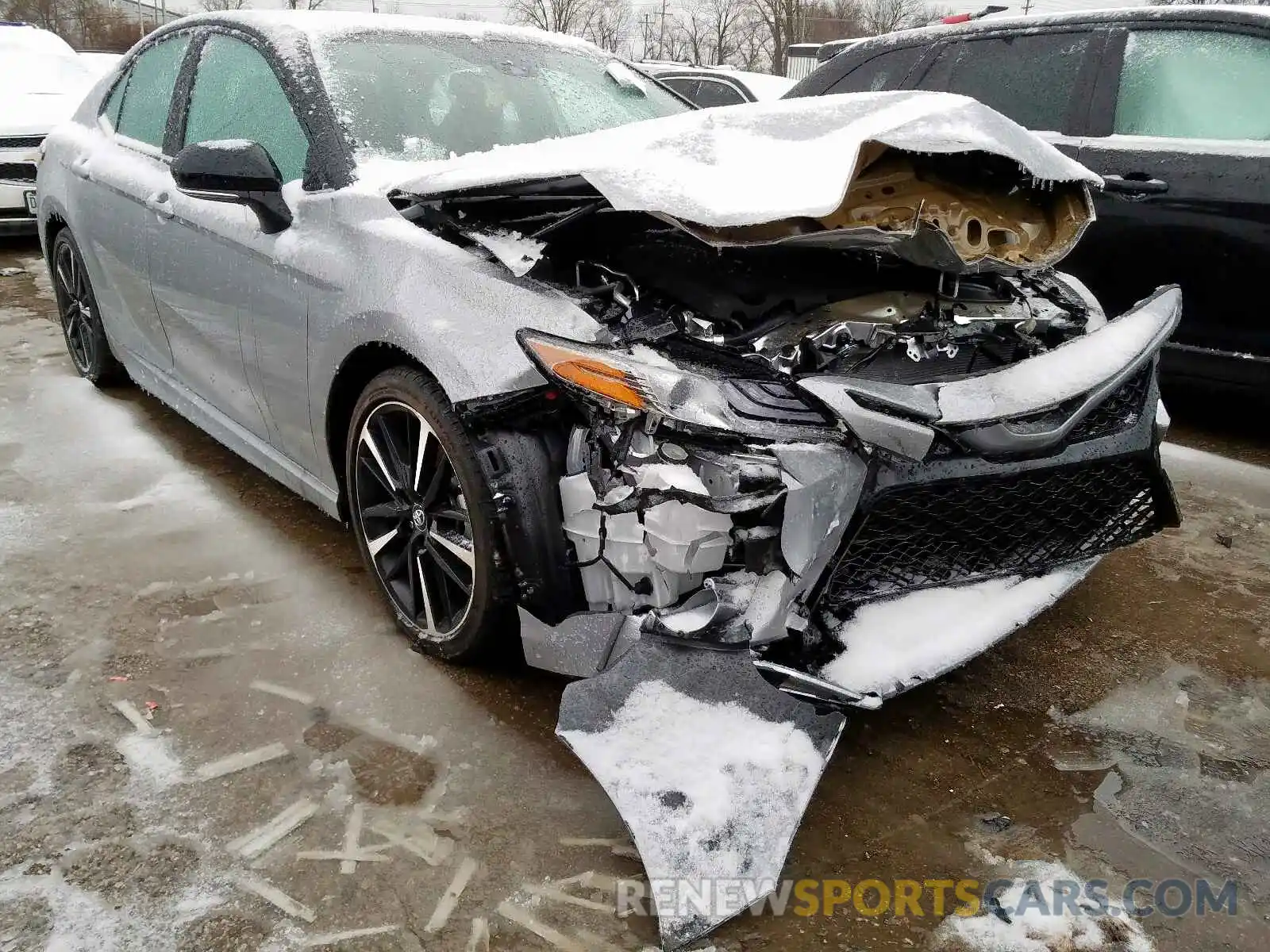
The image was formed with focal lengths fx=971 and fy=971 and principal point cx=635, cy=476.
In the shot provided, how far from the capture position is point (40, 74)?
9.05 metres

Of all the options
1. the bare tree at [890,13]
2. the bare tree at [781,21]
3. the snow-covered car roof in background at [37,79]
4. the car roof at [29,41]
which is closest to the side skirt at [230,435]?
the snow-covered car roof in background at [37,79]

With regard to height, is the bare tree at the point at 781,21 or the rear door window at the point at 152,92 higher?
the bare tree at the point at 781,21

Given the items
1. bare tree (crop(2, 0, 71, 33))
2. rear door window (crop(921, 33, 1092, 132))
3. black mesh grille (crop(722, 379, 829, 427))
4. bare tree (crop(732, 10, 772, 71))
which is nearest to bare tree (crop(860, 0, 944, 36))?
bare tree (crop(732, 10, 772, 71))

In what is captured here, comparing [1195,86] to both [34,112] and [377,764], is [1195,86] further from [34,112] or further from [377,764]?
[34,112]

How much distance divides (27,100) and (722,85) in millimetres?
6004

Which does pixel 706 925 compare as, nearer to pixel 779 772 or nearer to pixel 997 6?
pixel 779 772

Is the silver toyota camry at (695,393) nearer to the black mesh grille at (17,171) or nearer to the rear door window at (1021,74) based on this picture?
the rear door window at (1021,74)

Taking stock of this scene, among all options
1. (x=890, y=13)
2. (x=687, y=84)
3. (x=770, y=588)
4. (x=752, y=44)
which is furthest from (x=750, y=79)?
(x=890, y=13)

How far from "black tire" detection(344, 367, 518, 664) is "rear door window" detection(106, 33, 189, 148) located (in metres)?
1.84

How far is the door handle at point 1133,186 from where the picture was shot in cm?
396

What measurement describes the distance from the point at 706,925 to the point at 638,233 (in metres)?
1.56

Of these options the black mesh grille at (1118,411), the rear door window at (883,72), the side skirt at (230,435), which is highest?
the rear door window at (883,72)

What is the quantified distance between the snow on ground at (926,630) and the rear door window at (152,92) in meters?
3.08

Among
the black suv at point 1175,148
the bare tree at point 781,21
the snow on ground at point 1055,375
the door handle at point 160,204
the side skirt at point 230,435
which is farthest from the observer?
the bare tree at point 781,21
